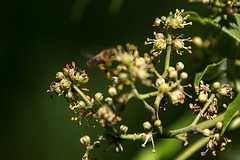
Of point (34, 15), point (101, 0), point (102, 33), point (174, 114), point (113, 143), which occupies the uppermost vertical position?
point (34, 15)

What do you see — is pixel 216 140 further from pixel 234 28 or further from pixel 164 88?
pixel 234 28

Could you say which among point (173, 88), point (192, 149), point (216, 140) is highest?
point (173, 88)

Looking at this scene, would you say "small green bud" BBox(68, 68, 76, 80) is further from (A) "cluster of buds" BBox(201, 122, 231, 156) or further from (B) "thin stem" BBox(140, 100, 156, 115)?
(A) "cluster of buds" BBox(201, 122, 231, 156)

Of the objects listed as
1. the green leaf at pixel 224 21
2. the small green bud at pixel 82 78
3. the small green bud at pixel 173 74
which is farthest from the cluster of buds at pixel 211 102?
the small green bud at pixel 82 78

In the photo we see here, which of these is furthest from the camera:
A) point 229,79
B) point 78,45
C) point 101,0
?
point 101,0

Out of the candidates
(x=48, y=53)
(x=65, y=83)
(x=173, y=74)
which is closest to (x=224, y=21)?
(x=173, y=74)

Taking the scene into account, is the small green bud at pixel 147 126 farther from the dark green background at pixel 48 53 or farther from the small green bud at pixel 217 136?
the dark green background at pixel 48 53

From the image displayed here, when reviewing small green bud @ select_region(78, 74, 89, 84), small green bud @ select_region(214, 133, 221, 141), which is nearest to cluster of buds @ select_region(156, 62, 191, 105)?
small green bud @ select_region(214, 133, 221, 141)

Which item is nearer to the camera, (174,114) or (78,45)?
(174,114)

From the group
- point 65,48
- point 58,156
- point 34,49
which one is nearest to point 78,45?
point 65,48

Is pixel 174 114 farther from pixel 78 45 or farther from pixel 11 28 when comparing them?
pixel 11 28
